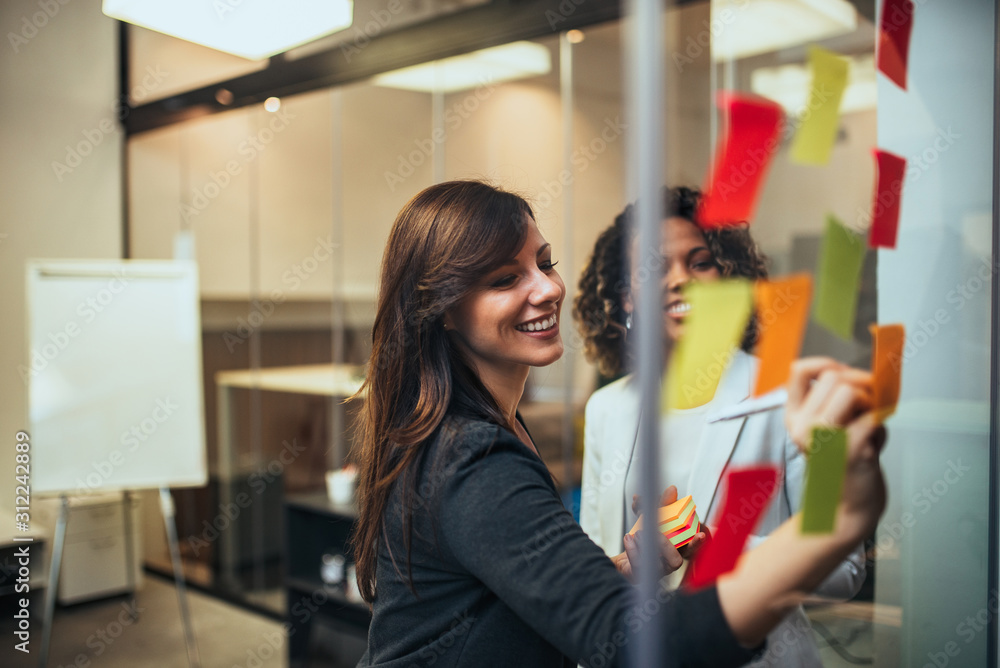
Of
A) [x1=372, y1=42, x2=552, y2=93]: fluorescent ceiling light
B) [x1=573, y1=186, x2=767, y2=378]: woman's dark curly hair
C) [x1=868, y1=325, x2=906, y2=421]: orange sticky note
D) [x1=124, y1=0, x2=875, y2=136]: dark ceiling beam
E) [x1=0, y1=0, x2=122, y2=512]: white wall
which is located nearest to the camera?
[x1=868, y1=325, x2=906, y2=421]: orange sticky note

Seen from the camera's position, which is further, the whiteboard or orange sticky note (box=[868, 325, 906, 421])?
the whiteboard

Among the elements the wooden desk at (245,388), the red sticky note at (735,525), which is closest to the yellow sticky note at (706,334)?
the red sticky note at (735,525)

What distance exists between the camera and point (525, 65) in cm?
271

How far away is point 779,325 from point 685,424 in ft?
0.73

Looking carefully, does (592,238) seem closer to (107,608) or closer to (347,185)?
(347,185)

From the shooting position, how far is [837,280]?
2.49 feet

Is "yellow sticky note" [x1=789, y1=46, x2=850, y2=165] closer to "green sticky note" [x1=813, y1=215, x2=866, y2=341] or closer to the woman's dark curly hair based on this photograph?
"green sticky note" [x1=813, y1=215, x2=866, y2=341]

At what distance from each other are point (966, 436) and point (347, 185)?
2.72 m

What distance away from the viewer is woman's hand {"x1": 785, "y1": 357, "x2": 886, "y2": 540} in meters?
0.68

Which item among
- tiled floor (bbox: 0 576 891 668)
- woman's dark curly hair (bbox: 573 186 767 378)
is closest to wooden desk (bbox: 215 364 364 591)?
tiled floor (bbox: 0 576 891 668)

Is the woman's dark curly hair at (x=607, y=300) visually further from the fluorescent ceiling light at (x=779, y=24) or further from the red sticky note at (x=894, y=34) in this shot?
the red sticky note at (x=894, y=34)

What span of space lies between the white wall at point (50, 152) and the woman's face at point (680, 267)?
12.3 ft

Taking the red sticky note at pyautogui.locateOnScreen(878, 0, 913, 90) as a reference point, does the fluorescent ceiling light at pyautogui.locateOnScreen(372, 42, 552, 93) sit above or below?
above

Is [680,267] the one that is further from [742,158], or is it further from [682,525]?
[682,525]
